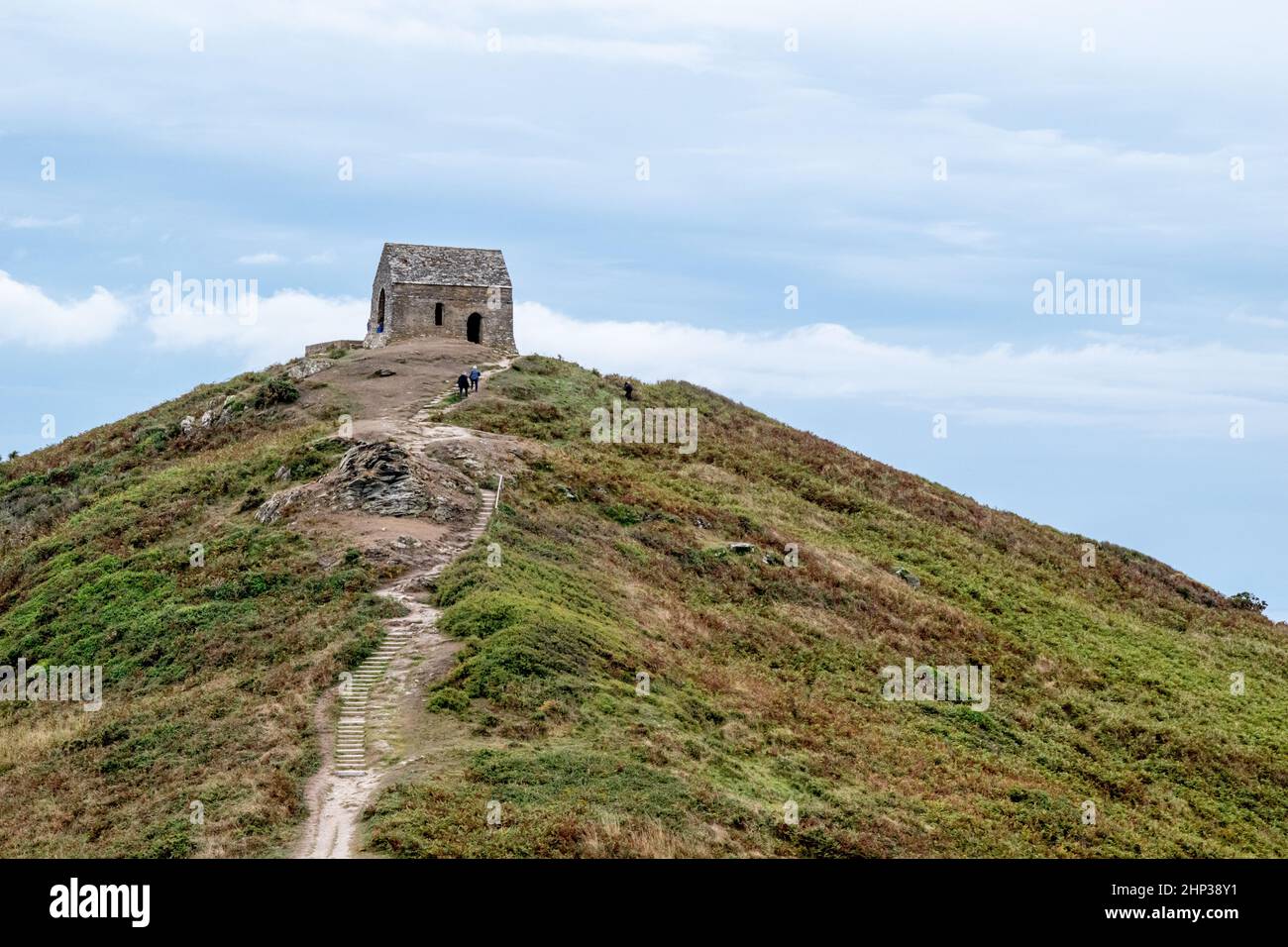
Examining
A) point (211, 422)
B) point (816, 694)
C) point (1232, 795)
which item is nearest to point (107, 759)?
point (816, 694)

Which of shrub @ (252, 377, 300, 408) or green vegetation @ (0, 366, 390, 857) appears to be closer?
green vegetation @ (0, 366, 390, 857)

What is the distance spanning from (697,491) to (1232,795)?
23.1 meters

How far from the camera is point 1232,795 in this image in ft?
122

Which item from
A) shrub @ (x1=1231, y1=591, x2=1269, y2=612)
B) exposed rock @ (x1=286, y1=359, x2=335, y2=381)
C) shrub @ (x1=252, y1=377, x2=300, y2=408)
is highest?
exposed rock @ (x1=286, y1=359, x2=335, y2=381)

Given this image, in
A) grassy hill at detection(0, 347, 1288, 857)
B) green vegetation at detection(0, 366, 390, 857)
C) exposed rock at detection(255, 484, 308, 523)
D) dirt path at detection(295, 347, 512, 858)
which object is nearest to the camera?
dirt path at detection(295, 347, 512, 858)

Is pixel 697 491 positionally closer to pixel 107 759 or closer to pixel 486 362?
pixel 486 362

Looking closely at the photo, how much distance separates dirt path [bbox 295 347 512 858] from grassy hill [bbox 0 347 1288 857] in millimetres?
514

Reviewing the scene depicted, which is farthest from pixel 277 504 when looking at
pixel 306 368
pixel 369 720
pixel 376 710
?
pixel 306 368

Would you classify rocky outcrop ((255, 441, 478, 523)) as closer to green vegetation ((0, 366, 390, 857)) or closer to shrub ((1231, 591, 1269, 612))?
green vegetation ((0, 366, 390, 857))

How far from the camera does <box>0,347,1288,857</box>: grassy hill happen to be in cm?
2530

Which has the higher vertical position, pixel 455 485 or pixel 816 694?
pixel 455 485

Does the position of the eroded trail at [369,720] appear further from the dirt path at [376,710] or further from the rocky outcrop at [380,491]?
the rocky outcrop at [380,491]

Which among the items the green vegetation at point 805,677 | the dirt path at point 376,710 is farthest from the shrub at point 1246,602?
the dirt path at point 376,710

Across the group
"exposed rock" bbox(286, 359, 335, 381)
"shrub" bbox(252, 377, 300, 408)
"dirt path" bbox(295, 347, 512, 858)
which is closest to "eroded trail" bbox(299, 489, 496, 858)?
"dirt path" bbox(295, 347, 512, 858)
